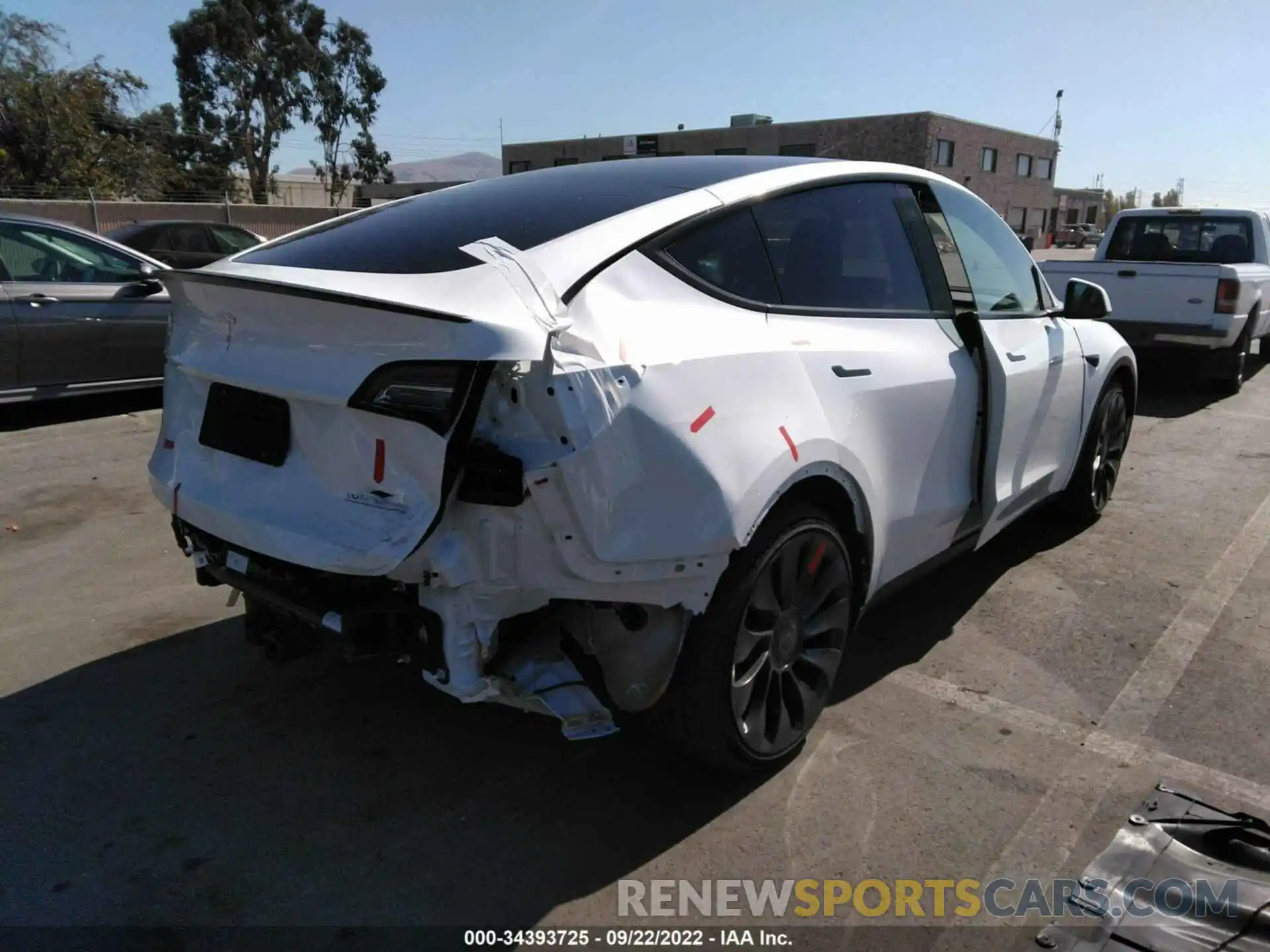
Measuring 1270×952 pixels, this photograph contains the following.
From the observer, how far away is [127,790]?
294 cm

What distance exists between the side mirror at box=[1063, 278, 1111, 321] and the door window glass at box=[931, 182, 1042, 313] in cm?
18

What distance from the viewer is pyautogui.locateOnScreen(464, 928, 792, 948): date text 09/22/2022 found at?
A: 2.40m

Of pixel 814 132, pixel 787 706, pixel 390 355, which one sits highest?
pixel 814 132

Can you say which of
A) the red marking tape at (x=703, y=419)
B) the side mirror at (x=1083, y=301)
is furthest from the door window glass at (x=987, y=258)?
the red marking tape at (x=703, y=419)

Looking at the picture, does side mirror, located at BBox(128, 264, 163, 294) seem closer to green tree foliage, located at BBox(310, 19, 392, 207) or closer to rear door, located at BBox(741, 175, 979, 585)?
rear door, located at BBox(741, 175, 979, 585)

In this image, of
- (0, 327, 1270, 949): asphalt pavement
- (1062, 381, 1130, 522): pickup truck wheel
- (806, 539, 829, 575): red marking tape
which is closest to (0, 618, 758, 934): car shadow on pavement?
(0, 327, 1270, 949): asphalt pavement

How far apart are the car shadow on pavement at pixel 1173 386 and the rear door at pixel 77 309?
27.7 ft

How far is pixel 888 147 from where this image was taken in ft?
162

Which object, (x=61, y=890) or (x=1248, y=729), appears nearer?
(x=61, y=890)

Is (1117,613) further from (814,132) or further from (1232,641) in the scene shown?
(814,132)

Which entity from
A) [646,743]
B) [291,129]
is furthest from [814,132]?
[646,743]

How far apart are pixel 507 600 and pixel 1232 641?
336 cm

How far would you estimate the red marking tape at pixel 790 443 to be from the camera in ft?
8.91

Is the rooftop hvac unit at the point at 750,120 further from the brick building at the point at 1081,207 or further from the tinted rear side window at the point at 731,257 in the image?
the tinted rear side window at the point at 731,257
